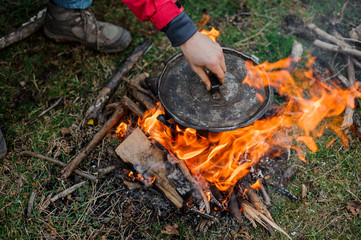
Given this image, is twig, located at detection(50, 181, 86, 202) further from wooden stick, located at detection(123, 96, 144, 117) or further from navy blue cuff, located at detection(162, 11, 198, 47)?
navy blue cuff, located at detection(162, 11, 198, 47)

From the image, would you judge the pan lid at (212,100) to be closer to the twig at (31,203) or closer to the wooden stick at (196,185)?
the wooden stick at (196,185)

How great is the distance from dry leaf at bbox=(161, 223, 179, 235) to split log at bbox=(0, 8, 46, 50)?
3.69 metres

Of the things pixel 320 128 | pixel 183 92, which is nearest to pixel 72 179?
pixel 183 92

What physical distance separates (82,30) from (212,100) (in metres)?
2.73

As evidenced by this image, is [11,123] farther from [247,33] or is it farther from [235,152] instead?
[247,33]

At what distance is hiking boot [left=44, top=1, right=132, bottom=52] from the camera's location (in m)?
3.86

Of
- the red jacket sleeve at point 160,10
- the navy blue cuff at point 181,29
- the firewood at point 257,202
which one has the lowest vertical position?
the firewood at point 257,202

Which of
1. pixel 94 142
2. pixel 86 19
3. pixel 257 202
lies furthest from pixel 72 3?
pixel 257 202

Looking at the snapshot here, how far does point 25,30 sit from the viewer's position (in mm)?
4012

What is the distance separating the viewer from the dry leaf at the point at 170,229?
2.62 m

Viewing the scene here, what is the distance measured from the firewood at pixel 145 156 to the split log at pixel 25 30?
283cm

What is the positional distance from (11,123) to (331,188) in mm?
4205

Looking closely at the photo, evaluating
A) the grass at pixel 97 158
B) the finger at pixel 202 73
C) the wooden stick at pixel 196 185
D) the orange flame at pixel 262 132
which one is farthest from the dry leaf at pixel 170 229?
the finger at pixel 202 73

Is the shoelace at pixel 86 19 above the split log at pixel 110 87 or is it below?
above
